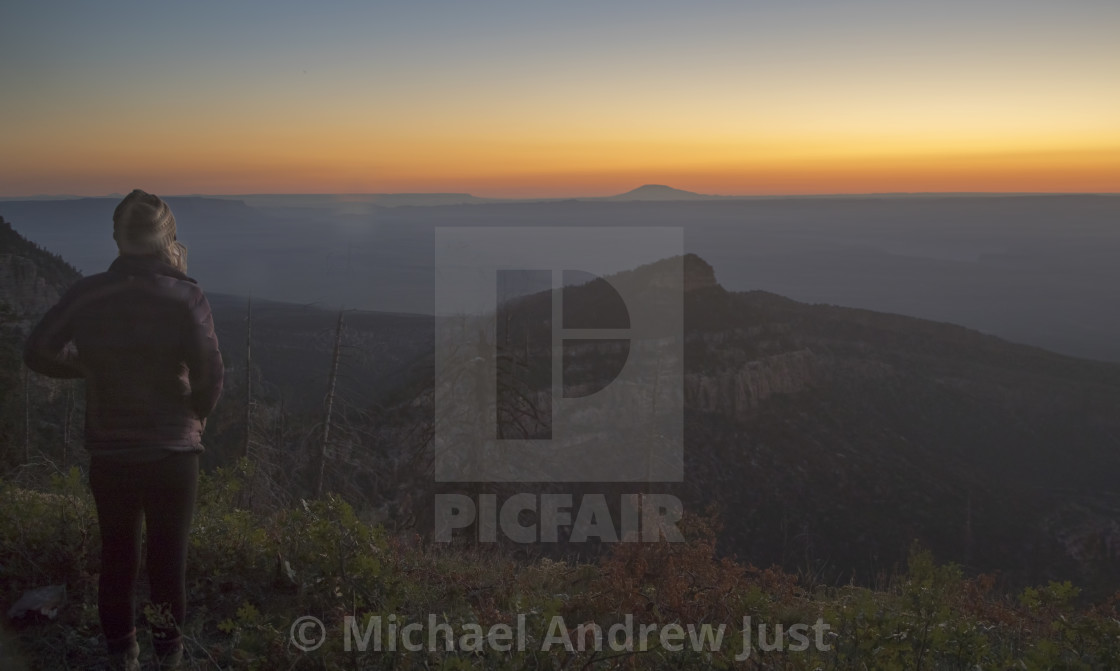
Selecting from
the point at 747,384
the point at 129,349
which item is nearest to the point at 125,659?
the point at 129,349

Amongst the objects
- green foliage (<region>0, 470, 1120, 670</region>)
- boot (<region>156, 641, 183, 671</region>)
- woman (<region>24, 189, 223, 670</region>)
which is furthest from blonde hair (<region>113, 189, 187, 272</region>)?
boot (<region>156, 641, 183, 671</region>)

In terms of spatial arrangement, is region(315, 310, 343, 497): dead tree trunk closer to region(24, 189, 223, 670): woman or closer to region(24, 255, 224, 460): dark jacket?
region(24, 189, 223, 670): woman

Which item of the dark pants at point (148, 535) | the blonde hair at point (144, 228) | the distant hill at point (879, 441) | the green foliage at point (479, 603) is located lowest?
the distant hill at point (879, 441)

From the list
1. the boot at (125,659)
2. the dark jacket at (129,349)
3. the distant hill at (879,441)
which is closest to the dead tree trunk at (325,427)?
the boot at (125,659)

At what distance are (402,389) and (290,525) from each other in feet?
81.5

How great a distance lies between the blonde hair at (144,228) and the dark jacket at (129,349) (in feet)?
0.18

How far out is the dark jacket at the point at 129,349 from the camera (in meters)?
3.09

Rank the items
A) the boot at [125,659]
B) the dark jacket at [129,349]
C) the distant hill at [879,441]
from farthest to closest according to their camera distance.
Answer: the distant hill at [879,441], the boot at [125,659], the dark jacket at [129,349]

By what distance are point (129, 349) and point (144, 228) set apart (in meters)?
0.57

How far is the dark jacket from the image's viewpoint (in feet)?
10.1

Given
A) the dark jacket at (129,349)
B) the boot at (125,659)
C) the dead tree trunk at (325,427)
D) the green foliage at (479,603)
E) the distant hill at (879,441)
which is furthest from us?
the distant hill at (879,441)

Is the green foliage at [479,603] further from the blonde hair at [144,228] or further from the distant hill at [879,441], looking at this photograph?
the distant hill at [879,441]

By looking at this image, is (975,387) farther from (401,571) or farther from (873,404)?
(401,571)

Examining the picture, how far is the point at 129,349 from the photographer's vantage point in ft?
10.2
